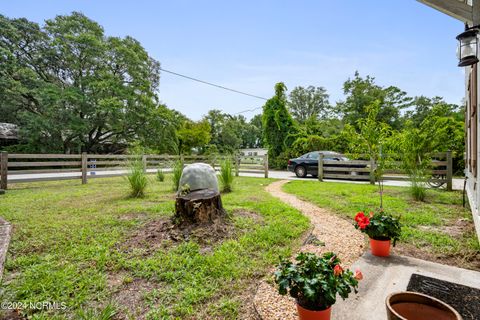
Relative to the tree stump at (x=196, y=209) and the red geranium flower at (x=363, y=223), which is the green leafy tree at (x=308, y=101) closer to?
the tree stump at (x=196, y=209)

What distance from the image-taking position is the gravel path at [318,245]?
1.74 meters

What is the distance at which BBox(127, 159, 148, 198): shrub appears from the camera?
5953 mm

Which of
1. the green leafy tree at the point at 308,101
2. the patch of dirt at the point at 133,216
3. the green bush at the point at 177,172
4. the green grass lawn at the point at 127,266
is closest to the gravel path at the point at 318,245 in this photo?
the green grass lawn at the point at 127,266

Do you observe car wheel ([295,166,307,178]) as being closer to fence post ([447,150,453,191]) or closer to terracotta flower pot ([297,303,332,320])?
fence post ([447,150,453,191])

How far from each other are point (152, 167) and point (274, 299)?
11.0 metres

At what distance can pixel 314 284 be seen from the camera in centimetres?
144

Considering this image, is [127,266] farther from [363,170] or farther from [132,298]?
[363,170]

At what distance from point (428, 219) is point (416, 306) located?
10.9 feet

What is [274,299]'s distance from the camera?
1.86m

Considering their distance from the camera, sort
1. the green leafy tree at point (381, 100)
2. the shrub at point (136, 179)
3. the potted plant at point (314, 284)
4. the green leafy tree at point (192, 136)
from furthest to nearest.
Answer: the green leafy tree at point (192, 136), the green leafy tree at point (381, 100), the shrub at point (136, 179), the potted plant at point (314, 284)

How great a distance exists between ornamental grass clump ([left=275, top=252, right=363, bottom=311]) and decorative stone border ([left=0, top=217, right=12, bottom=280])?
8.76 ft

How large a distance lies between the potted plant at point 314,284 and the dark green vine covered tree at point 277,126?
15.4 metres

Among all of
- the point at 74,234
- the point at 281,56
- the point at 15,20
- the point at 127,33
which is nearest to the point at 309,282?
the point at 74,234

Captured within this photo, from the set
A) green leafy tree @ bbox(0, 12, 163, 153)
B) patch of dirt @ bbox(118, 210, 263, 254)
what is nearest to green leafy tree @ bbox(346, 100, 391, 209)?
patch of dirt @ bbox(118, 210, 263, 254)
